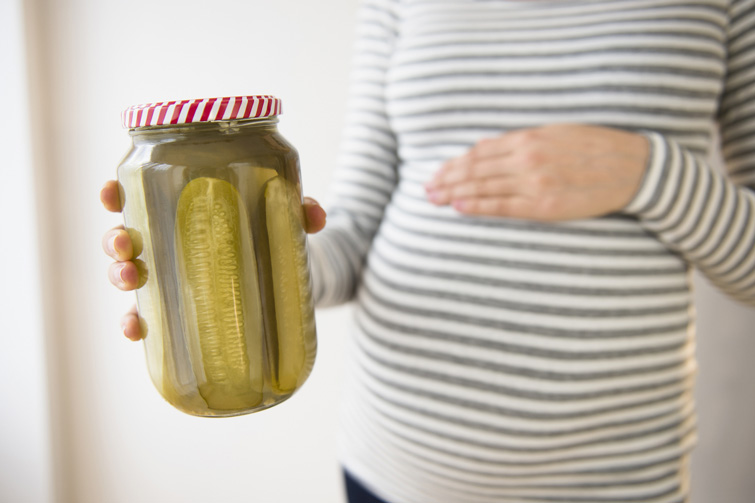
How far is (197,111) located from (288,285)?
0.15 m

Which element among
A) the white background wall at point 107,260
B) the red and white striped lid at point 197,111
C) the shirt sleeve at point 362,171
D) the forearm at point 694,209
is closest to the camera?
the red and white striped lid at point 197,111

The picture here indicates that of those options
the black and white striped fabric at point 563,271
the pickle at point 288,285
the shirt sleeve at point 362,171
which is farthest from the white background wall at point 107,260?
the pickle at point 288,285

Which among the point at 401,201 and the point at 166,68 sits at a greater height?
the point at 166,68

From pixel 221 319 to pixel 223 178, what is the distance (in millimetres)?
103

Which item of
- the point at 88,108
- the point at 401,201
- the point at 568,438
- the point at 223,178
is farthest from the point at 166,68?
the point at 568,438

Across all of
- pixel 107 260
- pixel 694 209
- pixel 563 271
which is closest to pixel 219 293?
pixel 563 271

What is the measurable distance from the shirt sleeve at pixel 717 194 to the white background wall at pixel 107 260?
19.8 inches

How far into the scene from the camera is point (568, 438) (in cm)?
60

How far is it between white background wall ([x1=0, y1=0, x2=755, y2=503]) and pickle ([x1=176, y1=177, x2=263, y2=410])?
685 mm

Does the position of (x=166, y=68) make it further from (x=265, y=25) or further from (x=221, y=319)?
(x=221, y=319)

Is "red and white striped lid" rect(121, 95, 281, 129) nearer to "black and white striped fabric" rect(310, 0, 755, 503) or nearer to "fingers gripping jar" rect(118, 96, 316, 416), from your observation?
"fingers gripping jar" rect(118, 96, 316, 416)

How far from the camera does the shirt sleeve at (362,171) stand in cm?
73

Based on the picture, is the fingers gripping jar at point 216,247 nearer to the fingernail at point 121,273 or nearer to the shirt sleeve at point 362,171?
the fingernail at point 121,273

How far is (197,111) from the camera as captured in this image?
1.30 ft
